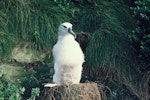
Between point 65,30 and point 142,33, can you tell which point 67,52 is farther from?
point 142,33

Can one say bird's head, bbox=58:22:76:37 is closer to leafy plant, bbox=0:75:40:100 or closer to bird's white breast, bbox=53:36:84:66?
bird's white breast, bbox=53:36:84:66

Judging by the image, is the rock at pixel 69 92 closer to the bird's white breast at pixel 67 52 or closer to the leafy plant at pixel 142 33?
the bird's white breast at pixel 67 52

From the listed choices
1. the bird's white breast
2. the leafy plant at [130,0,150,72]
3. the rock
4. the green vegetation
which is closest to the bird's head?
the bird's white breast

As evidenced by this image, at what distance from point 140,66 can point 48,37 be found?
1.29 m

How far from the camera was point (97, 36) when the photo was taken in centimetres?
831

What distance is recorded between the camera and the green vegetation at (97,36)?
8070 mm

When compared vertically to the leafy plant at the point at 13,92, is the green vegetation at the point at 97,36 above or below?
above

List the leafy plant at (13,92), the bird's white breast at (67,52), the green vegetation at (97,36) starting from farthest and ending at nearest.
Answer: the green vegetation at (97,36)
the leafy plant at (13,92)
the bird's white breast at (67,52)

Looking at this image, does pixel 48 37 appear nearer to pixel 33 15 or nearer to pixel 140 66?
pixel 33 15

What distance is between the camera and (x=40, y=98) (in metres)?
7.46

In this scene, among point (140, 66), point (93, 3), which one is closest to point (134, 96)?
point (140, 66)

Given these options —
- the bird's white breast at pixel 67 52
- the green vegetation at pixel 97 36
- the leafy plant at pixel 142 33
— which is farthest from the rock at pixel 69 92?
the leafy plant at pixel 142 33

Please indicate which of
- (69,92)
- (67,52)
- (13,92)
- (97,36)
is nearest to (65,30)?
(67,52)

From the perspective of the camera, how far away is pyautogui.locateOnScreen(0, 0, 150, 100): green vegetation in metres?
8.07
